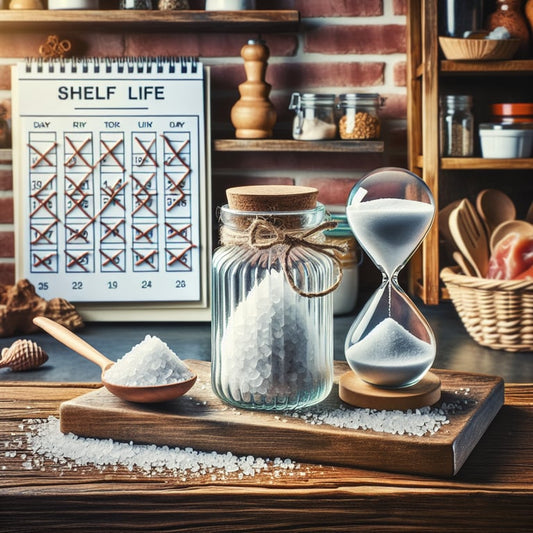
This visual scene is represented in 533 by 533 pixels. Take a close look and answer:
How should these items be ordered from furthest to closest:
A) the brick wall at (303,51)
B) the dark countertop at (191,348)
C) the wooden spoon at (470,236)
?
the brick wall at (303,51), the wooden spoon at (470,236), the dark countertop at (191,348)

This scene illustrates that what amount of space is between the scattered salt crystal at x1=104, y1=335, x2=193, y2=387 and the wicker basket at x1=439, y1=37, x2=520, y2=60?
1.00 metres

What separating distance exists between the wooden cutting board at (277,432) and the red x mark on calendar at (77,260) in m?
0.79

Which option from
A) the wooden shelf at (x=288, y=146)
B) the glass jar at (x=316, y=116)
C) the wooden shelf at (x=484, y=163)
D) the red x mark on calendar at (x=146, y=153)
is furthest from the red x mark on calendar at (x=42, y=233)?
the wooden shelf at (x=484, y=163)

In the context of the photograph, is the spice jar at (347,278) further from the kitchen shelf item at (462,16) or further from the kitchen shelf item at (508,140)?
the kitchen shelf item at (462,16)

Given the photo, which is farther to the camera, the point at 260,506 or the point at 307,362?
the point at 307,362

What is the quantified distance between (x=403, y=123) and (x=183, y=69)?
1.62 ft

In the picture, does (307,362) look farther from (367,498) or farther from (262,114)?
(262,114)

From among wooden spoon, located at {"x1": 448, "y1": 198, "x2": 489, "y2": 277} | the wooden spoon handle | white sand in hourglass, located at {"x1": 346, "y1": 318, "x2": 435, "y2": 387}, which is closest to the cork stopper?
white sand in hourglass, located at {"x1": 346, "y1": 318, "x2": 435, "y2": 387}

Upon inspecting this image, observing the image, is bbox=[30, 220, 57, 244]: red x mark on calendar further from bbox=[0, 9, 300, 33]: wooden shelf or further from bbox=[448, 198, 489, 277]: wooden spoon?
bbox=[448, 198, 489, 277]: wooden spoon

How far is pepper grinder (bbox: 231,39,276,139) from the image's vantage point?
5.63 ft

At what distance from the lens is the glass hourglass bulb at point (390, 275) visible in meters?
0.86

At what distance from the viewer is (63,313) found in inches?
64.0

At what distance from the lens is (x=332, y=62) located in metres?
1.83

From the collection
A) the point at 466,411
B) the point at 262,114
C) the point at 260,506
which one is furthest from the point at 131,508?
the point at 262,114
